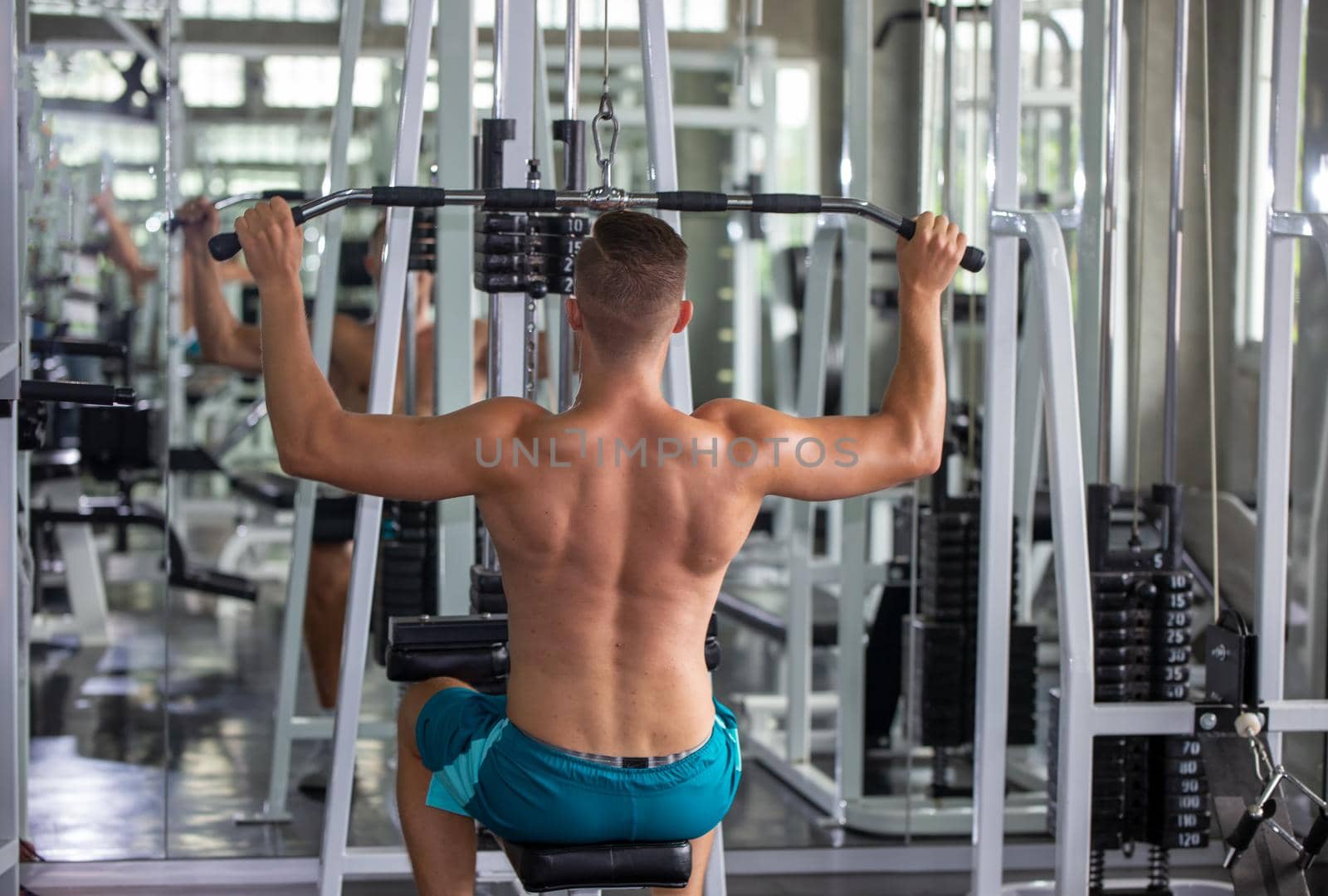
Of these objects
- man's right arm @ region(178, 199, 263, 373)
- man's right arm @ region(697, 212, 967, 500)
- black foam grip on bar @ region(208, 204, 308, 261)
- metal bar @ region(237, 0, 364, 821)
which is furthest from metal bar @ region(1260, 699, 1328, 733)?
man's right arm @ region(178, 199, 263, 373)

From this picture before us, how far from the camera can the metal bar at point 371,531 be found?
240cm

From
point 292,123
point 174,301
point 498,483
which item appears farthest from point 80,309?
point 498,483

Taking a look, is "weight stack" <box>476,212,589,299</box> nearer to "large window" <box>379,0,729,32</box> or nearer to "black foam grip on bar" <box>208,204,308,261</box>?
"black foam grip on bar" <box>208,204,308,261</box>

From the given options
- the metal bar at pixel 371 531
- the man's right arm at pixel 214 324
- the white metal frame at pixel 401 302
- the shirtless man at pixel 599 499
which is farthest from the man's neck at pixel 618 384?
the man's right arm at pixel 214 324

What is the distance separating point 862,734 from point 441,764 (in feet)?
6.24

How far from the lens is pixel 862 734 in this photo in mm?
3750

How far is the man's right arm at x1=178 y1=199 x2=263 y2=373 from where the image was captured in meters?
3.89

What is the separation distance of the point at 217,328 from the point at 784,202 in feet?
7.48

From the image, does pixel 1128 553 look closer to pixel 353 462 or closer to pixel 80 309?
pixel 353 462

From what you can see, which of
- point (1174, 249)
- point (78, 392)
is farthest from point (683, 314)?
point (1174, 249)

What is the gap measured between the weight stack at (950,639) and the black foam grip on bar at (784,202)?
145 centimetres

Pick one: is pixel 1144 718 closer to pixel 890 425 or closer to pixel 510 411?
pixel 890 425

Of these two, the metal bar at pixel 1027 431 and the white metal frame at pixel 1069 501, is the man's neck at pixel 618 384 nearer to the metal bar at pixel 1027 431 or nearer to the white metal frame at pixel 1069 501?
the white metal frame at pixel 1069 501

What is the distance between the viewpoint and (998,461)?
8.18ft
